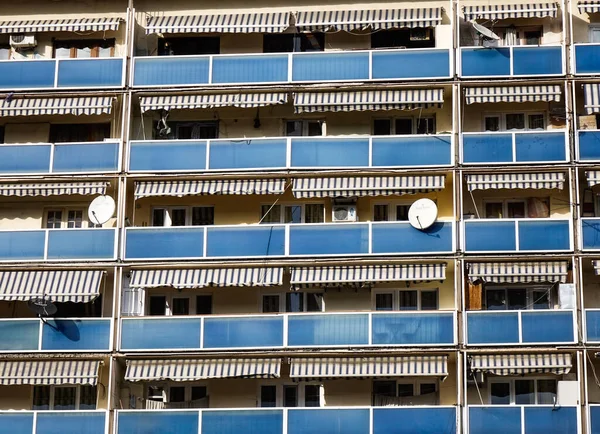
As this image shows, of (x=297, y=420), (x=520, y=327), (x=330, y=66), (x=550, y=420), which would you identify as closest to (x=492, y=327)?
(x=520, y=327)

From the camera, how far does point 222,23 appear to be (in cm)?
4106

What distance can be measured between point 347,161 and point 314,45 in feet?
14.0

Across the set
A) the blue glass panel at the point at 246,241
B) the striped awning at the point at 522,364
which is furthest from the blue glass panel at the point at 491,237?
the blue glass panel at the point at 246,241

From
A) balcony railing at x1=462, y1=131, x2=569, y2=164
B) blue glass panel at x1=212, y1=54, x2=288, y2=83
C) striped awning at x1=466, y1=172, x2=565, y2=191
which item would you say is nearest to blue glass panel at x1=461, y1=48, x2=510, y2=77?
balcony railing at x1=462, y1=131, x2=569, y2=164

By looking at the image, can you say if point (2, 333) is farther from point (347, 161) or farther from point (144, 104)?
point (347, 161)

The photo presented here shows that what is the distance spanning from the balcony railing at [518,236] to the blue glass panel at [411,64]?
14.4 feet

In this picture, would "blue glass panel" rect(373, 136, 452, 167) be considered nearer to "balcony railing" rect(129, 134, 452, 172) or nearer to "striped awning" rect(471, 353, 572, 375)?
"balcony railing" rect(129, 134, 452, 172)

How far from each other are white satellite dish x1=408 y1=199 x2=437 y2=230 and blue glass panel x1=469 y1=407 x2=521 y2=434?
499 cm

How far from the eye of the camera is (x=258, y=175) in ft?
130

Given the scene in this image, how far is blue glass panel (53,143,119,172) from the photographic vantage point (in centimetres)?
4028

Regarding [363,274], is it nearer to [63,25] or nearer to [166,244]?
[166,244]

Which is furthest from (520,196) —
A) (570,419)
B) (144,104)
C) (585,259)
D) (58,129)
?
(58,129)

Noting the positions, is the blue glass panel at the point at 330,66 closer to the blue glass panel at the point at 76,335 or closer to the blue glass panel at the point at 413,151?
the blue glass panel at the point at 413,151

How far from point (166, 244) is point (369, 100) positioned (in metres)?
6.70
